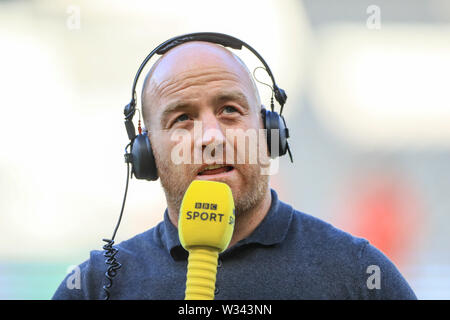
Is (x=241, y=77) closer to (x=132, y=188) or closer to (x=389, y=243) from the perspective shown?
(x=132, y=188)

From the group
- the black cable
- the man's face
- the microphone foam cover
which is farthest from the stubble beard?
the microphone foam cover

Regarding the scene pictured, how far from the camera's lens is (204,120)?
1.41m

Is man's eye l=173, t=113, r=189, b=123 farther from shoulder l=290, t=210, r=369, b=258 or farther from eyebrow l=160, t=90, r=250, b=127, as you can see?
shoulder l=290, t=210, r=369, b=258

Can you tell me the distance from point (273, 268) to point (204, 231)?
488mm

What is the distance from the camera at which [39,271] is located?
378 centimetres

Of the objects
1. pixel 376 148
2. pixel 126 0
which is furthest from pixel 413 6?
pixel 126 0

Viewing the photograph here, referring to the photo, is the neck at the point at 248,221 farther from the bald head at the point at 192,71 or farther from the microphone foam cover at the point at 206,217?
the microphone foam cover at the point at 206,217

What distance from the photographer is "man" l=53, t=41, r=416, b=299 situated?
1.34 metres

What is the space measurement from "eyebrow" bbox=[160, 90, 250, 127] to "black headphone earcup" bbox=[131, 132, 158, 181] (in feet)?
0.25

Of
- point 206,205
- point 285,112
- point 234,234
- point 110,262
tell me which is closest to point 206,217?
point 206,205

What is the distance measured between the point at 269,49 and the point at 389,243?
72.2 inches

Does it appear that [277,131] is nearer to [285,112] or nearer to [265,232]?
[265,232]

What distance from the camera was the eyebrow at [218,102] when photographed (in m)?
1.44
